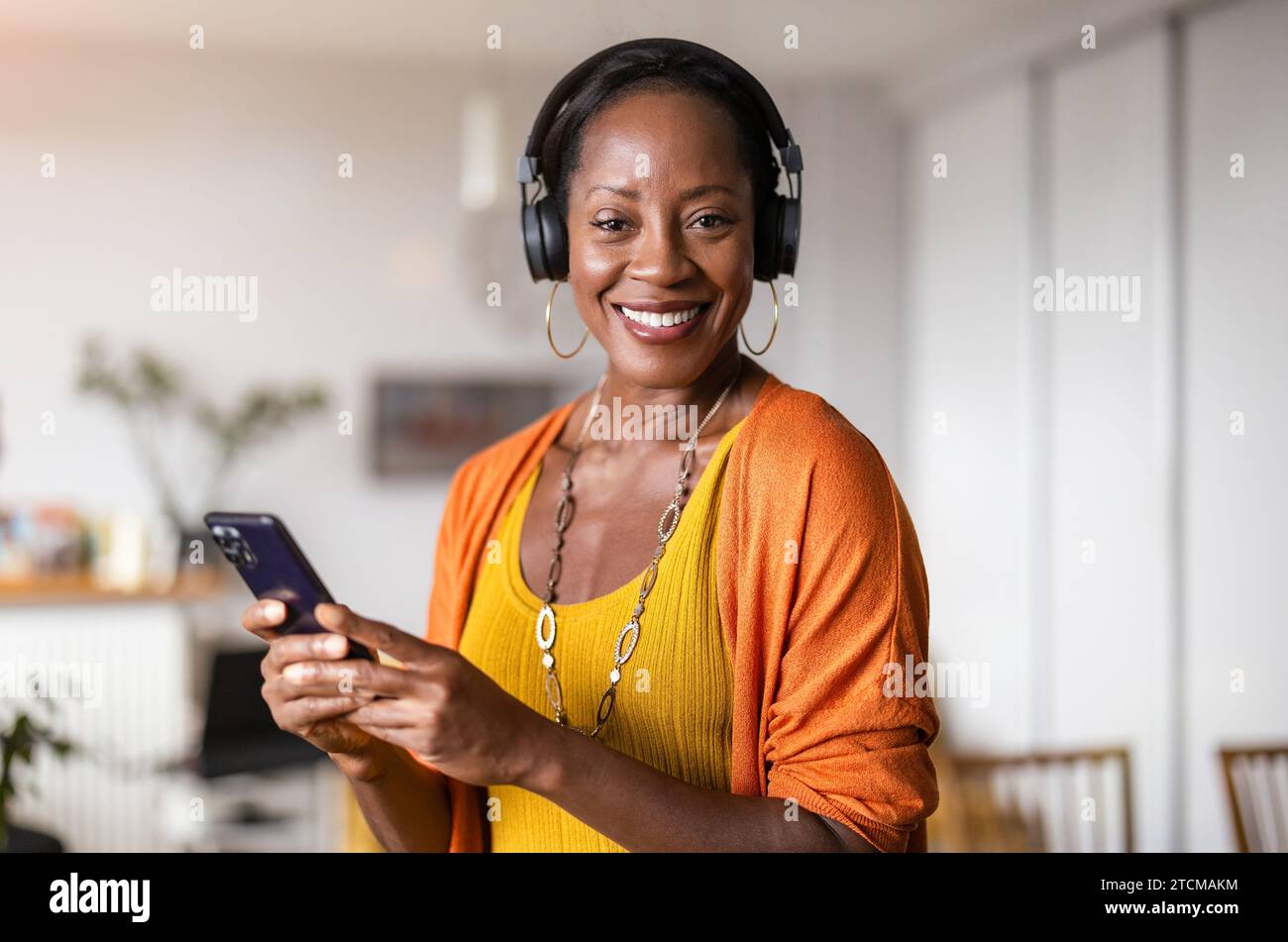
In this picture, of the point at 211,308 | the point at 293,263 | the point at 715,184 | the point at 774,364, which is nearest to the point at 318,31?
the point at 293,263

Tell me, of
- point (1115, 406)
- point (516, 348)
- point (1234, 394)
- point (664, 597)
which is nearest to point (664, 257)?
point (664, 597)

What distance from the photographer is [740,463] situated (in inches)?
35.1

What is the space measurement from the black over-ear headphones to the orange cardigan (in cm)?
16

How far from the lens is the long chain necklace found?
35.4 inches

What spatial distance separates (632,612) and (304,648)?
0.27 m

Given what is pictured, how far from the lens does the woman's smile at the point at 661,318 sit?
2.98ft

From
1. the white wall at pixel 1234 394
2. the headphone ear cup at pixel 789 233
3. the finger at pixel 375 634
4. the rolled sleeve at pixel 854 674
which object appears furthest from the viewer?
the white wall at pixel 1234 394

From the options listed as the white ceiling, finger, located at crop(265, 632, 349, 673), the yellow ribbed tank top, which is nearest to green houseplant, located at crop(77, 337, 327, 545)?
the white ceiling

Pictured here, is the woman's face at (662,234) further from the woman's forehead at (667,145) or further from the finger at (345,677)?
the finger at (345,677)

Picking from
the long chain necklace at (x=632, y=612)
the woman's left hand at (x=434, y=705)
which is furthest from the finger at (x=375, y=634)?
the long chain necklace at (x=632, y=612)

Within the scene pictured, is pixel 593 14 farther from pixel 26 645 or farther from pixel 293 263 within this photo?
pixel 26 645

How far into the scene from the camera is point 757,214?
0.96 metres

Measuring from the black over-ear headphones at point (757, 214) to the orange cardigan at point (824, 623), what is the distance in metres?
0.16
